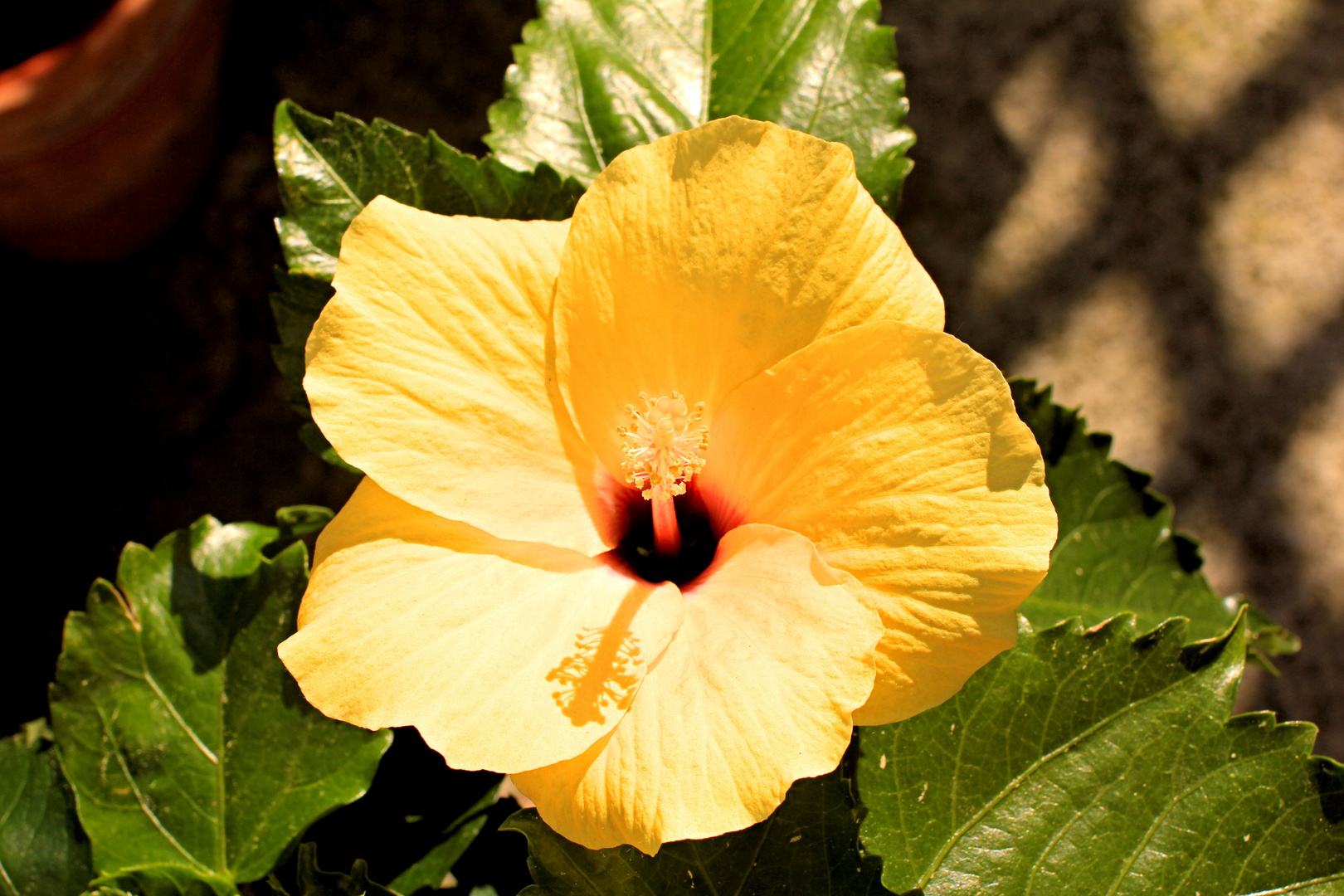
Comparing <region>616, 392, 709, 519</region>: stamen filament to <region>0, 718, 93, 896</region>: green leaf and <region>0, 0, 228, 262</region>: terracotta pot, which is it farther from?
<region>0, 0, 228, 262</region>: terracotta pot

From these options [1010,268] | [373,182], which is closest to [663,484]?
[373,182]

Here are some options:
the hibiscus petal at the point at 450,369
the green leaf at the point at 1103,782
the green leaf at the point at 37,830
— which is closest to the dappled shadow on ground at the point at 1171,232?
the green leaf at the point at 1103,782

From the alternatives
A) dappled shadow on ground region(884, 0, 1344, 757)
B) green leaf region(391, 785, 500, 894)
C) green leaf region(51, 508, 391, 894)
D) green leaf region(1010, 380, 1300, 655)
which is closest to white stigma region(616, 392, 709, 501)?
green leaf region(51, 508, 391, 894)

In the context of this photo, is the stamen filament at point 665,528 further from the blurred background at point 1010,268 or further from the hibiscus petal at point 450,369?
the blurred background at point 1010,268

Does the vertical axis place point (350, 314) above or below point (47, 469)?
above

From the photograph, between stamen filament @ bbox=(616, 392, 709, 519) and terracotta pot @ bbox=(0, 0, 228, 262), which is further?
terracotta pot @ bbox=(0, 0, 228, 262)

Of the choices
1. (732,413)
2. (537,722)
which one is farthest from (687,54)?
(537,722)

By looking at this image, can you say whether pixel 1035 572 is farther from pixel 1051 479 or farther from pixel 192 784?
pixel 192 784
